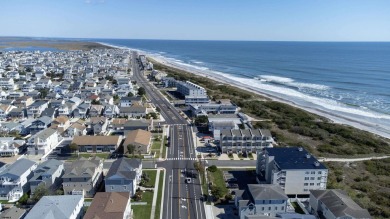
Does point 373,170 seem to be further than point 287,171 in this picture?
Yes

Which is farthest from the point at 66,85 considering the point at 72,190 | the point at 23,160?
the point at 72,190

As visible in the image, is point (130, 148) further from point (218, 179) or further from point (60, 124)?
point (60, 124)

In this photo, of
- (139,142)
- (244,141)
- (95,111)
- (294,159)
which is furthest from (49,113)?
(294,159)

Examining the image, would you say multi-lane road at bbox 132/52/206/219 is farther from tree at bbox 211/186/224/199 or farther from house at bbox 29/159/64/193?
house at bbox 29/159/64/193

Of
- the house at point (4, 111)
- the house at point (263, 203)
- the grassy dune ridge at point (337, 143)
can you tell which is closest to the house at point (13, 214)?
the house at point (263, 203)

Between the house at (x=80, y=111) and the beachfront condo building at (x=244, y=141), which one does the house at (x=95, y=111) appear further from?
the beachfront condo building at (x=244, y=141)

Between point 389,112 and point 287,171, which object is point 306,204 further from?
point 389,112
